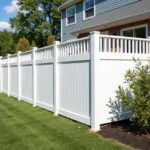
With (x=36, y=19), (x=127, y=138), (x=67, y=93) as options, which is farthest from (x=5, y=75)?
(x=36, y=19)

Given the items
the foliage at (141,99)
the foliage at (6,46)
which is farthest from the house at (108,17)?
the foliage at (6,46)

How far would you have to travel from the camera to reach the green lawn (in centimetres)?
475

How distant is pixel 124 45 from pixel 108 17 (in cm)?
726

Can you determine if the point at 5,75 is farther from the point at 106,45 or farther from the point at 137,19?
the point at 106,45

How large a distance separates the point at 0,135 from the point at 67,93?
2252 millimetres

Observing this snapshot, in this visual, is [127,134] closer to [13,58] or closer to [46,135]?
[46,135]

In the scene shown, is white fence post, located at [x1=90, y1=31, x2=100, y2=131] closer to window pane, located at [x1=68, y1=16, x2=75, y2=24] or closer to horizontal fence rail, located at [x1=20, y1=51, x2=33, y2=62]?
horizontal fence rail, located at [x1=20, y1=51, x2=33, y2=62]

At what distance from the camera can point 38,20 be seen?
3656 centimetres

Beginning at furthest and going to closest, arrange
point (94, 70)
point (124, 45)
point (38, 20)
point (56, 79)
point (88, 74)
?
point (38, 20) < point (56, 79) < point (124, 45) < point (88, 74) < point (94, 70)

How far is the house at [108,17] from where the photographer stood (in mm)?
10734

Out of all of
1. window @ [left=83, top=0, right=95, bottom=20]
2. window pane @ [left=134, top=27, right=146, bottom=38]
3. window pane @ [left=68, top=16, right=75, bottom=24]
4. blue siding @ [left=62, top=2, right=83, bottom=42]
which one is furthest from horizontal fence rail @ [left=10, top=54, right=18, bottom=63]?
window pane @ [left=68, top=16, right=75, bottom=24]

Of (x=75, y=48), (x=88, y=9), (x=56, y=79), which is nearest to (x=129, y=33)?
(x=56, y=79)

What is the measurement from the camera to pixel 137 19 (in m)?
10.4

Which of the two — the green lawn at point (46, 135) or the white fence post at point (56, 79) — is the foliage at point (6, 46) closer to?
the white fence post at point (56, 79)
